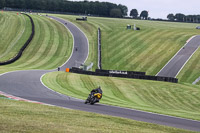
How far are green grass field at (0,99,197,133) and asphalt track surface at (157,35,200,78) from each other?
43.6 meters

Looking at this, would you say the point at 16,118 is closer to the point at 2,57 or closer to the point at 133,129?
the point at 133,129

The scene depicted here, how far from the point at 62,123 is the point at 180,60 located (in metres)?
56.9

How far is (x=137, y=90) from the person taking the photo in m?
41.5

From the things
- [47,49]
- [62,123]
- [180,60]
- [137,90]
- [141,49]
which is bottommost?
[137,90]

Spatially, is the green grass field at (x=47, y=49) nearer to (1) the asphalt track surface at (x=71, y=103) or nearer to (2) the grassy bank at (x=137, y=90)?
(2) the grassy bank at (x=137, y=90)

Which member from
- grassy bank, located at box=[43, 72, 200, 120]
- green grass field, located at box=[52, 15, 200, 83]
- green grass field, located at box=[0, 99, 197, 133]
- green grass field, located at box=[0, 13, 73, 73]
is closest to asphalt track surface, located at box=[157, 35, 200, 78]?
green grass field, located at box=[52, 15, 200, 83]

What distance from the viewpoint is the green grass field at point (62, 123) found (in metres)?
14.2

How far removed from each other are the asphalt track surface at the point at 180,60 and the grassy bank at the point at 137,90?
16.4 meters

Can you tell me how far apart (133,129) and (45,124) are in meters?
4.07

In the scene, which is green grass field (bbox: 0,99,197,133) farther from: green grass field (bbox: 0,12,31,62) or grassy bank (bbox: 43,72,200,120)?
green grass field (bbox: 0,12,31,62)

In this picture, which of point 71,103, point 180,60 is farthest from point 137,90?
point 180,60

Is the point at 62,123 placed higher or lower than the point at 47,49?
higher

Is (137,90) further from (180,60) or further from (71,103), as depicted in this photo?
(180,60)

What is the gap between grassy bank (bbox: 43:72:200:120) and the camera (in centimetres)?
3566
